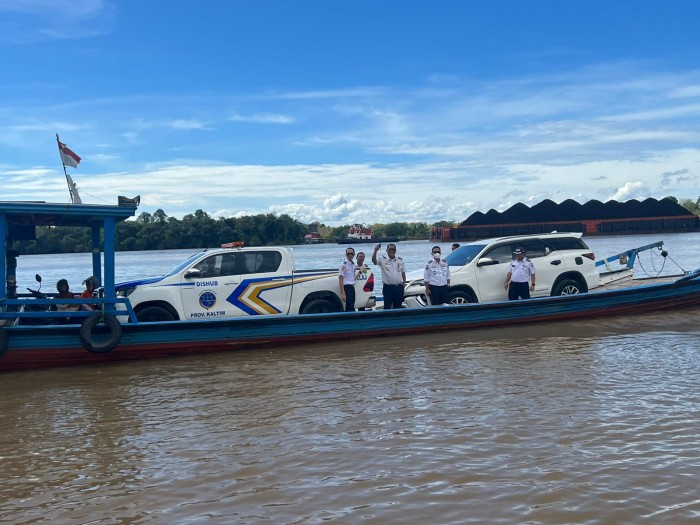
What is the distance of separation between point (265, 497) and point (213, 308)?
6.43 m

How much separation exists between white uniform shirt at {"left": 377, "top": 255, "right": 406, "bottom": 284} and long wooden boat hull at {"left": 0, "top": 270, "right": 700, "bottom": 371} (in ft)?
2.28

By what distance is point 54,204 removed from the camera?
10.4 metres

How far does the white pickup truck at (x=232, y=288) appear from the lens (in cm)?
1130

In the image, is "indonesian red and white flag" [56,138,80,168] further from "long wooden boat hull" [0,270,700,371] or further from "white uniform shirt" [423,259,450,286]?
"white uniform shirt" [423,259,450,286]

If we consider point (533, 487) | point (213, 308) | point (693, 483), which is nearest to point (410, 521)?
point (533, 487)

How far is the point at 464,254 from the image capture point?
13.8m

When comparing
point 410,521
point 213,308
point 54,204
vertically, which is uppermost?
point 54,204

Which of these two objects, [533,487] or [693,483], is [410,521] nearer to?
[533,487]

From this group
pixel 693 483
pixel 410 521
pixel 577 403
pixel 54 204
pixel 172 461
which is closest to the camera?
pixel 410 521

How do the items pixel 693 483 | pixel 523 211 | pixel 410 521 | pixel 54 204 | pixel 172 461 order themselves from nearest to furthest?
1. pixel 410 521
2. pixel 693 483
3. pixel 172 461
4. pixel 54 204
5. pixel 523 211

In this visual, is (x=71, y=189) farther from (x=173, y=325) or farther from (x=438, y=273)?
(x=438, y=273)

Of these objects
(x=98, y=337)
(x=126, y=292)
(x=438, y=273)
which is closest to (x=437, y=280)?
(x=438, y=273)

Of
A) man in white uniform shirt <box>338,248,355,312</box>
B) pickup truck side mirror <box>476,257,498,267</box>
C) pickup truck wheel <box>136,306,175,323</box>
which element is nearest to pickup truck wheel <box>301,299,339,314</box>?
man in white uniform shirt <box>338,248,355,312</box>

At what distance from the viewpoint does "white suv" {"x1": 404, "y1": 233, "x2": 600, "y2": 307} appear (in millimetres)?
13422
